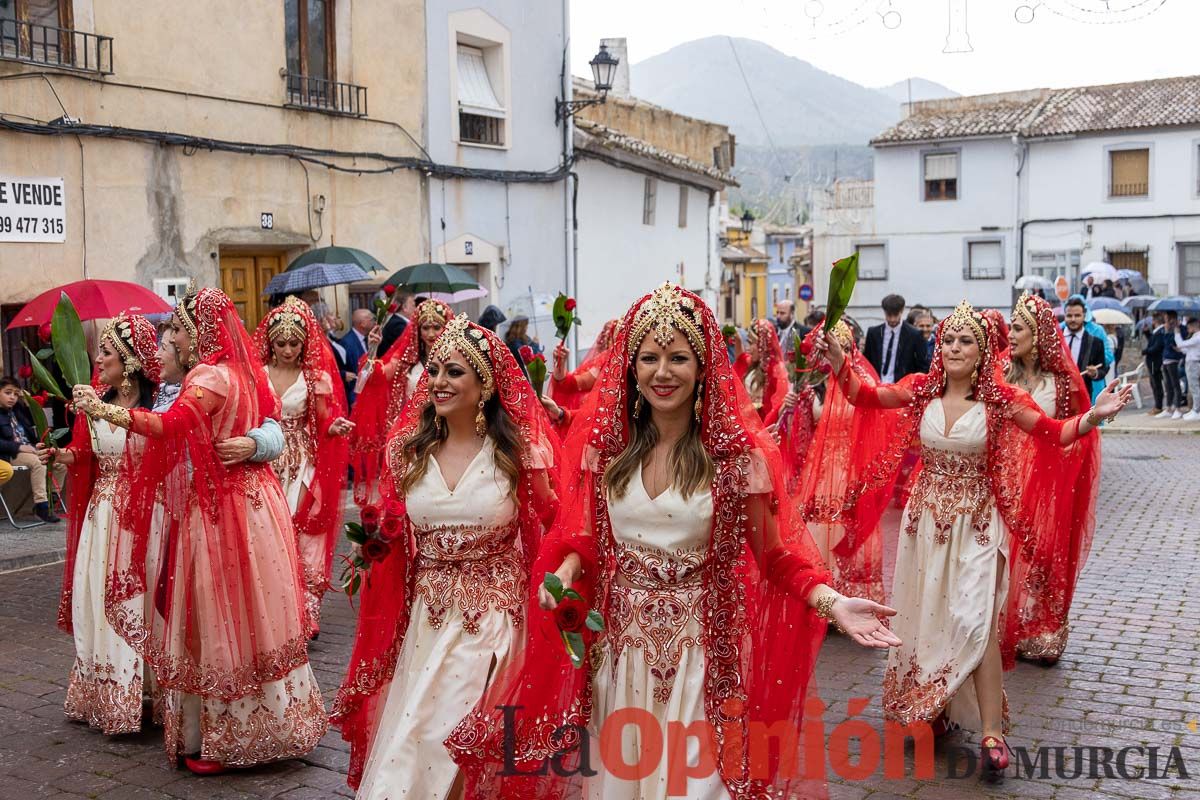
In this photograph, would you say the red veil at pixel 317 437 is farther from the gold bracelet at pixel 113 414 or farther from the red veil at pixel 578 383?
the gold bracelet at pixel 113 414

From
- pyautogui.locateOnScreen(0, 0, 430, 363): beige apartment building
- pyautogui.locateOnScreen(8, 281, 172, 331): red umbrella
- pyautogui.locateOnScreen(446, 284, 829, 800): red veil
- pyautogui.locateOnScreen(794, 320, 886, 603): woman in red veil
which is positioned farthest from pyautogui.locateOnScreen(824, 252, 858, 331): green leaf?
pyautogui.locateOnScreen(0, 0, 430, 363): beige apartment building

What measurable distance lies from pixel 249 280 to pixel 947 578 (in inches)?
430

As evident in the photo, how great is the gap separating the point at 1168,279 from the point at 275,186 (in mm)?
33478

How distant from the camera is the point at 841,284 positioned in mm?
5238

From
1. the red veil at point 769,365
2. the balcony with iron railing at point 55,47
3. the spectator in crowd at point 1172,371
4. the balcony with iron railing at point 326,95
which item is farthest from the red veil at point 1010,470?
the spectator in crowd at point 1172,371

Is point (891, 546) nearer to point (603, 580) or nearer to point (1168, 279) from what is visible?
point (603, 580)

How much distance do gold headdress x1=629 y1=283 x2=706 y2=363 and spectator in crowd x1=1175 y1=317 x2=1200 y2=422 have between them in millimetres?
18350

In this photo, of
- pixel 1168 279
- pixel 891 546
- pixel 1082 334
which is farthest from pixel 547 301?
pixel 1168 279

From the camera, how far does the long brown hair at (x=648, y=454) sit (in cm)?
383

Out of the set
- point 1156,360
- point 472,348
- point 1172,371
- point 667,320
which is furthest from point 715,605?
point 1156,360

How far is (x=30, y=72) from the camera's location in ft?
37.8

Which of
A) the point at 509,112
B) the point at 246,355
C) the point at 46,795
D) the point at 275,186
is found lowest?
the point at 46,795

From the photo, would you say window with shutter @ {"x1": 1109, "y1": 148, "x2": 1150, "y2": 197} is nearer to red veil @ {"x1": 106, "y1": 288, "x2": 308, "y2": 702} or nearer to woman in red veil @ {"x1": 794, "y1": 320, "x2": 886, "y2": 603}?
woman in red veil @ {"x1": 794, "y1": 320, "x2": 886, "y2": 603}

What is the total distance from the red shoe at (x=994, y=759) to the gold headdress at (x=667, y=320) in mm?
2469
